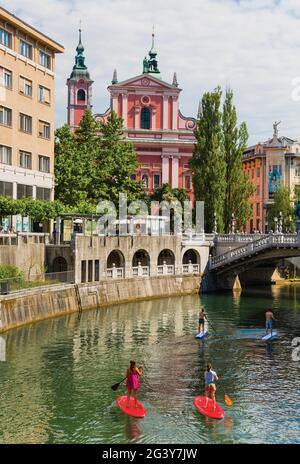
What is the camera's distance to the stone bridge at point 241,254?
81.6 m

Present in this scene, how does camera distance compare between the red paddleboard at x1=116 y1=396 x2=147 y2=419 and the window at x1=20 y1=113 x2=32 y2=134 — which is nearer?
the red paddleboard at x1=116 y1=396 x2=147 y2=419

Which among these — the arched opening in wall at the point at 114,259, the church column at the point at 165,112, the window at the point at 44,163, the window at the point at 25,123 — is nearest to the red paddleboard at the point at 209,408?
the arched opening in wall at the point at 114,259

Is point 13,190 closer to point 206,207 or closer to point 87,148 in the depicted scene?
point 87,148

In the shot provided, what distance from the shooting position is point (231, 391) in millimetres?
37781

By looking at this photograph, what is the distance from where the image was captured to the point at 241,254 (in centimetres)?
8450

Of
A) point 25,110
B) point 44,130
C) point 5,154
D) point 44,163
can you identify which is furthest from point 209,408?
point 44,130

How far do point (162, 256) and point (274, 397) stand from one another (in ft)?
177

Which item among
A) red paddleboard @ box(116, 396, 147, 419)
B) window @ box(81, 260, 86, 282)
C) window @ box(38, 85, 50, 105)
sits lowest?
red paddleboard @ box(116, 396, 147, 419)

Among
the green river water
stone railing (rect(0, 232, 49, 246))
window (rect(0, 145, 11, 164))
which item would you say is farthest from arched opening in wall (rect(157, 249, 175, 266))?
window (rect(0, 145, 11, 164))

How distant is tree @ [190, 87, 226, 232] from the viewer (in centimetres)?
9344

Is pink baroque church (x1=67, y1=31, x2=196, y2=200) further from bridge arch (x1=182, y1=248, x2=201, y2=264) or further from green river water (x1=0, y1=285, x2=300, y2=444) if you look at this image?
green river water (x1=0, y1=285, x2=300, y2=444)

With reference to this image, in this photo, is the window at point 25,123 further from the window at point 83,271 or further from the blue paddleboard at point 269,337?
the blue paddleboard at point 269,337

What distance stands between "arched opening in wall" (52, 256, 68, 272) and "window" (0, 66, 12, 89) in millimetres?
16722

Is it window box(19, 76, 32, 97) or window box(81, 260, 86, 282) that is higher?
window box(19, 76, 32, 97)
